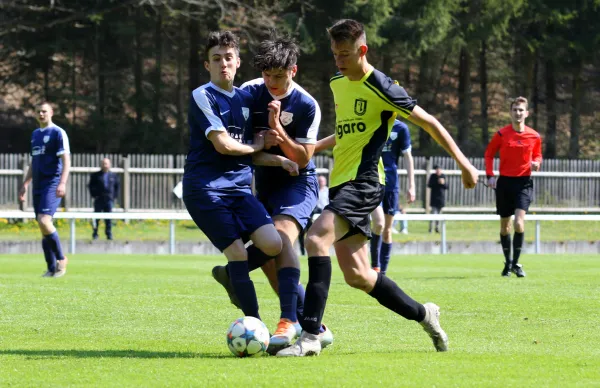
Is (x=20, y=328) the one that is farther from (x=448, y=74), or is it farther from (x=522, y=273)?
(x=448, y=74)

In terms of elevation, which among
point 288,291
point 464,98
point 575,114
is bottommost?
point 288,291

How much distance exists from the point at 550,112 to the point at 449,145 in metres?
43.1

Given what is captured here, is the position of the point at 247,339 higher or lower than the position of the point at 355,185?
lower

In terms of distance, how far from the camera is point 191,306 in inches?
437

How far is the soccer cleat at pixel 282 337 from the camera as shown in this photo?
7.43m

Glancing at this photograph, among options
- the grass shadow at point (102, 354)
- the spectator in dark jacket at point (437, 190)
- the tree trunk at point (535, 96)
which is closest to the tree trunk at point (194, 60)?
the spectator in dark jacket at point (437, 190)

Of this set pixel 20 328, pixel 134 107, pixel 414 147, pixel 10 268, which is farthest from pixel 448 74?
pixel 20 328

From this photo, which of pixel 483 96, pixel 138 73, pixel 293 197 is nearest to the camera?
pixel 293 197

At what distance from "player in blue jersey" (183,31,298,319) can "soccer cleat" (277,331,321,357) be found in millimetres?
439

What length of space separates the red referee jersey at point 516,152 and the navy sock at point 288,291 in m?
8.22

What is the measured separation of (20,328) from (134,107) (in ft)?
106

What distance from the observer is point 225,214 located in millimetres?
7707

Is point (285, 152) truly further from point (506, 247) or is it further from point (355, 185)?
point (506, 247)

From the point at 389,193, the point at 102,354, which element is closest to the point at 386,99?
the point at 102,354
